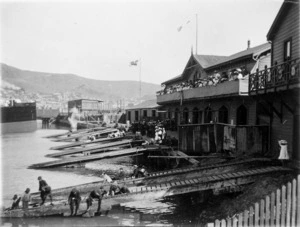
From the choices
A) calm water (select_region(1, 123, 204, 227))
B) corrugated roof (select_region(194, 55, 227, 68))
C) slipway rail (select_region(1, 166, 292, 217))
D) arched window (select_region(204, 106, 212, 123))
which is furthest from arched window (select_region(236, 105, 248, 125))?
calm water (select_region(1, 123, 204, 227))

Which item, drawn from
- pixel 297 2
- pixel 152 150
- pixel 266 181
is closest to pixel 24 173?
pixel 152 150

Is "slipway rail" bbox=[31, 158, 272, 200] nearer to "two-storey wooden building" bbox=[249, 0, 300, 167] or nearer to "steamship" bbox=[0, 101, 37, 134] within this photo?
"two-storey wooden building" bbox=[249, 0, 300, 167]

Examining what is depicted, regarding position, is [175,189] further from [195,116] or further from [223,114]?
[195,116]

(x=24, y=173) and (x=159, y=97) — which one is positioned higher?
(x=159, y=97)

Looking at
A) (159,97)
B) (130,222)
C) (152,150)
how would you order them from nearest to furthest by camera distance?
(130,222) < (152,150) < (159,97)

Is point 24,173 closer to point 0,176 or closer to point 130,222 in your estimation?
point 0,176

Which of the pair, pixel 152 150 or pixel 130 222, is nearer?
pixel 130 222

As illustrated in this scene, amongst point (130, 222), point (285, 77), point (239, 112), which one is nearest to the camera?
point (130, 222)
